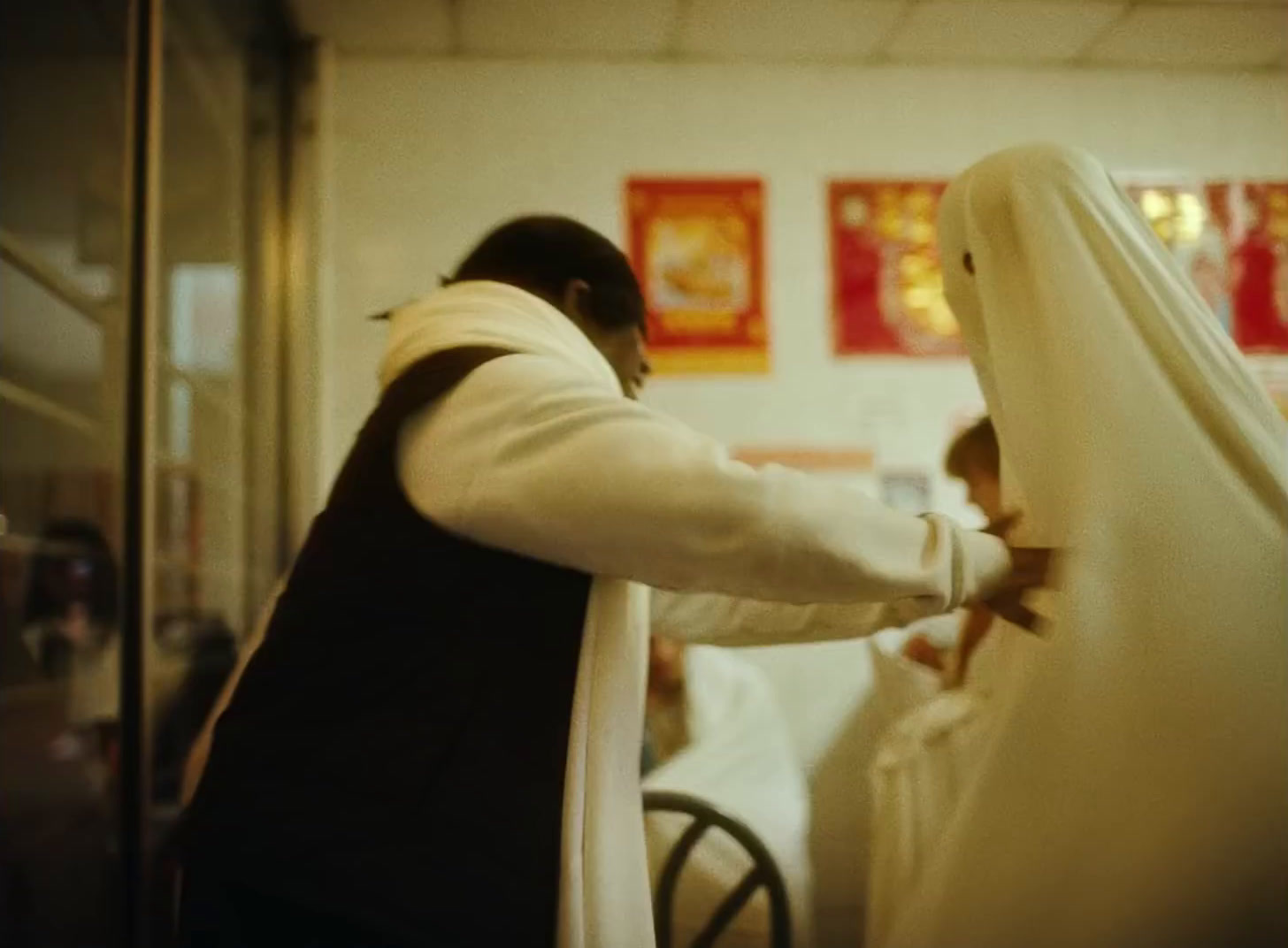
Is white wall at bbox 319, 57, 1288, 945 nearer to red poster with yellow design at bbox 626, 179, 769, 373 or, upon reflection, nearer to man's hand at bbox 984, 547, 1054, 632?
red poster with yellow design at bbox 626, 179, 769, 373

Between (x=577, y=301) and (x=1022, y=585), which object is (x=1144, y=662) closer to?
(x=1022, y=585)

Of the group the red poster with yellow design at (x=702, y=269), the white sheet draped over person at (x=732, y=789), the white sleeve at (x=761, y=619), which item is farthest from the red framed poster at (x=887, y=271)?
the white sleeve at (x=761, y=619)

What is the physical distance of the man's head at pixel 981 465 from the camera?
3.61 ft

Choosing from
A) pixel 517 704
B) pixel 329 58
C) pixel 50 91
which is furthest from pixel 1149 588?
pixel 329 58

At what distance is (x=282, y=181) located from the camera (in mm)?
2205

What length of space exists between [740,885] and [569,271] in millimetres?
605

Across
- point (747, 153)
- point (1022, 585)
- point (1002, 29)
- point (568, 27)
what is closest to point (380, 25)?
point (568, 27)

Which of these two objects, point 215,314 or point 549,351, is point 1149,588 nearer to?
point 549,351

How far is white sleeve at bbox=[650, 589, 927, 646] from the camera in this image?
0.98 m

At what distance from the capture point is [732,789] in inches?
65.0

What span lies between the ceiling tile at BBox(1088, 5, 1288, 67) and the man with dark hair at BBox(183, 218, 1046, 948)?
787 millimetres

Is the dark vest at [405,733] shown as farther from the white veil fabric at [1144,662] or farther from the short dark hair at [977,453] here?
the short dark hair at [977,453]

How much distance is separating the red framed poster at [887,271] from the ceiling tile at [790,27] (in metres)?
0.35

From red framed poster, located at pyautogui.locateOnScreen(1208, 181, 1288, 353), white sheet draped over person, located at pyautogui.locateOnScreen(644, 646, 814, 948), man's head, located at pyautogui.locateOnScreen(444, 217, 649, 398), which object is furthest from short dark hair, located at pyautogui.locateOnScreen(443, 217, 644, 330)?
red framed poster, located at pyautogui.locateOnScreen(1208, 181, 1288, 353)
